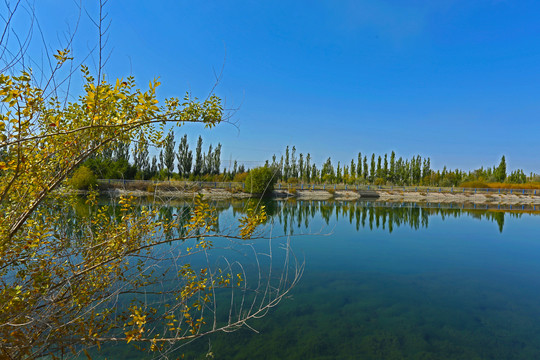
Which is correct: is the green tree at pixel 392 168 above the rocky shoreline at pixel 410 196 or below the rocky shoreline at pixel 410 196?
above

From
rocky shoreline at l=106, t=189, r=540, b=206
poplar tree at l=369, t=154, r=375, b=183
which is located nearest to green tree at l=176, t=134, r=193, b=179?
rocky shoreline at l=106, t=189, r=540, b=206

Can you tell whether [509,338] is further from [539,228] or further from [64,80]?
[539,228]

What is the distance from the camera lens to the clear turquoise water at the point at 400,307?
220 inches

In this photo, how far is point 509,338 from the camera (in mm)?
6180

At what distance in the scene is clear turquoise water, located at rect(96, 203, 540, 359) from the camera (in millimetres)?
5590

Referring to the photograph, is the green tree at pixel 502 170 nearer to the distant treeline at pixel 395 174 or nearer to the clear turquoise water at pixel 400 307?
the distant treeline at pixel 395 174

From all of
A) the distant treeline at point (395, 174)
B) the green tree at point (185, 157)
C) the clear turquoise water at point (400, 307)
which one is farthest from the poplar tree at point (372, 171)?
the clear turquoise water at point (400, 307)

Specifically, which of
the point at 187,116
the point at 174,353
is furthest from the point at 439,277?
the point at 187,116

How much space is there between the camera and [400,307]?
7.50 m

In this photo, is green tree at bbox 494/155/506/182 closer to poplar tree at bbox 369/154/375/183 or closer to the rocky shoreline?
the rocky shoreline

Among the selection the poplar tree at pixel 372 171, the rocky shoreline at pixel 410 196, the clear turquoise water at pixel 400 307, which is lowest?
the clear turquoise water at pixel 400 307

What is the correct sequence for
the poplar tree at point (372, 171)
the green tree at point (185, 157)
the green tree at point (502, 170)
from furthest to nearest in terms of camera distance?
the poplar tree at point (372, 171)
the green tree at point (502, 170)
the green tree at point (185, 157)

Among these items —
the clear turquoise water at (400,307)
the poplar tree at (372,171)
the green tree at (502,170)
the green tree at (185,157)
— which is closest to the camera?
the clear turquoise water at (400,307)

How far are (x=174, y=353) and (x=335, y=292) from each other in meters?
4.57
